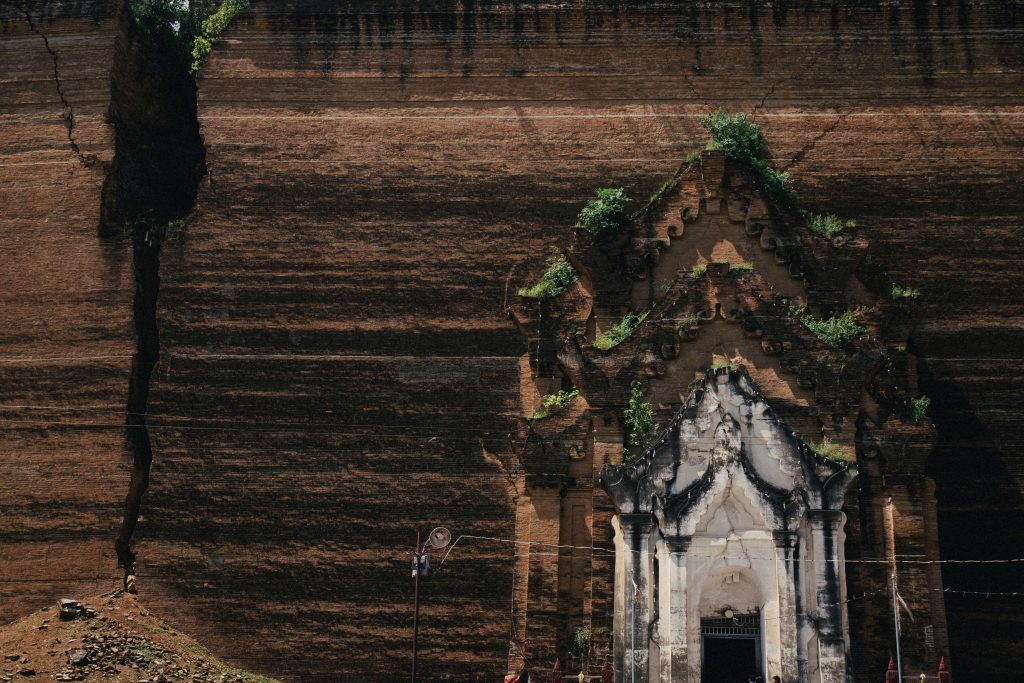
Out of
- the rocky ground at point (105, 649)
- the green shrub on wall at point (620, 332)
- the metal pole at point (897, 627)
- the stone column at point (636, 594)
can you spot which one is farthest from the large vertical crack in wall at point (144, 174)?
the metal pole at point (897, 627)

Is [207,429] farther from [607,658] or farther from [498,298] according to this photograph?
[607,658]

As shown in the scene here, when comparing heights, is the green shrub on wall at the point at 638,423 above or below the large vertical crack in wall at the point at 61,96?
below

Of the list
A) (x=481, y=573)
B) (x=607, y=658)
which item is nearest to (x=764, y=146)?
(x=481, y=573)

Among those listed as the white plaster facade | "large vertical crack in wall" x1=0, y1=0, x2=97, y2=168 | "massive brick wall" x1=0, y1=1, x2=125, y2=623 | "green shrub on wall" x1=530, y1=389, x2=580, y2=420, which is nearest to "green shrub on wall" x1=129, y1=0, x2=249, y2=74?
"massive brick wall" x1=0, y1=1, x2=125, y2=623

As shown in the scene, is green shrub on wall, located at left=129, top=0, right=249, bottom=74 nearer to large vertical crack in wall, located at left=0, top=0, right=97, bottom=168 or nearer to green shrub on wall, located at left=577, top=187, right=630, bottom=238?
large vertical crack in wall, located at left=0, top=0, right=97, bottom=168

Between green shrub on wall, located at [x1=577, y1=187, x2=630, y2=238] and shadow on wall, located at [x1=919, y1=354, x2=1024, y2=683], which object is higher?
green shrub on wall, located at [x1=577, y1=187, x2=630, y2=238]

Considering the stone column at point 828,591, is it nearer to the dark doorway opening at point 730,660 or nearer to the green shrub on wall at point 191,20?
the dark doorway opening at point 730,660
